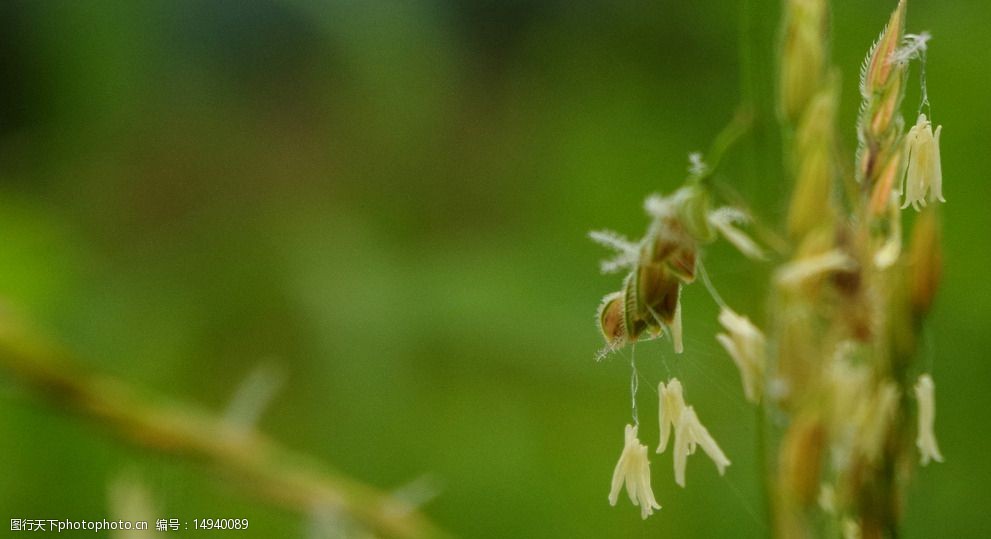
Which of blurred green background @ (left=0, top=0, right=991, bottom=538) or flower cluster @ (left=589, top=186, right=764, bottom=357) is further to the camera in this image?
blurred green background @ (left=0, top=0, right=991, bottom=538)

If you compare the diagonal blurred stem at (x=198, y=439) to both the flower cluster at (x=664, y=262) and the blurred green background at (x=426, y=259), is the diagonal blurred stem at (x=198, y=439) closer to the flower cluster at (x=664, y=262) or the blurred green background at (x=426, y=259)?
the blurred green background at (x=426, y=259)

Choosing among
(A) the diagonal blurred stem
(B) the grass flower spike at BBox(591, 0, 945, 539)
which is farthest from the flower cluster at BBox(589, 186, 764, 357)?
(A) the diagonal blurred stem

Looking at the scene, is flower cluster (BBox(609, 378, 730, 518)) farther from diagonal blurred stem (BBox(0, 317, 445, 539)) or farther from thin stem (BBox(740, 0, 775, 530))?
diagonal blurred stem (BBox(0, 317, 445, 539))

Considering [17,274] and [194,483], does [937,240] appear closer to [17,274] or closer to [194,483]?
[194,483]

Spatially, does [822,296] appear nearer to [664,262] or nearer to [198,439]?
[664,262]

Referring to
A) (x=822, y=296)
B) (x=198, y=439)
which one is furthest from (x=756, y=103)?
(x=198, y=439)

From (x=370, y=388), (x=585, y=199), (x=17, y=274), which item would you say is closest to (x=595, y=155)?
(x=585, y=199)
